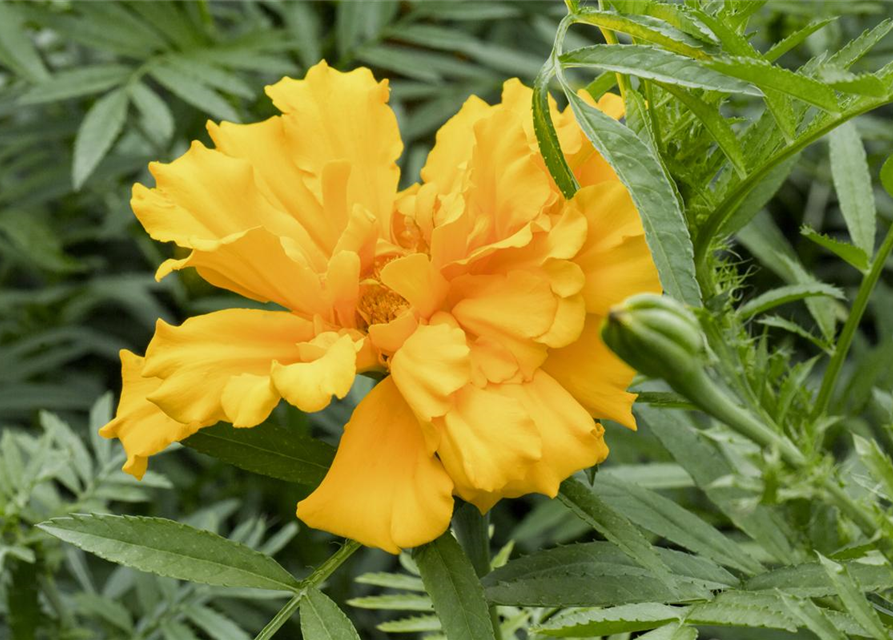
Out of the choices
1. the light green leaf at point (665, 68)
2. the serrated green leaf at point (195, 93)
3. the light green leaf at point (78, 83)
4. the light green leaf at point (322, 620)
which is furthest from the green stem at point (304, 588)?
the light green leaf at point (78, 83)

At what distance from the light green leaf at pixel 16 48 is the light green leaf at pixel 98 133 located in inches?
3.3

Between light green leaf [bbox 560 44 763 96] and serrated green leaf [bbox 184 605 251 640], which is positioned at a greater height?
light green leaf [bbox 560 44 763 96]

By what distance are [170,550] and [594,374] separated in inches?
7.1

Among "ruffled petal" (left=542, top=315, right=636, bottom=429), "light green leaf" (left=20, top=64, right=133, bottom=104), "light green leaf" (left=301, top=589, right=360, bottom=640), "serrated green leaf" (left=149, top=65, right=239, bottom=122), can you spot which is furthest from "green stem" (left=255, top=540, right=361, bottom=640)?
"light green leaf" (left=20, top=64, right=133, bottom=104)

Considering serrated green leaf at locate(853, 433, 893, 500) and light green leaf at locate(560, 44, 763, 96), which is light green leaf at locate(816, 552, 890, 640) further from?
light green leaf at locate(560, 44, 763, 96)

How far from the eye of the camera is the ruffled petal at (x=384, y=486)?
39 centimetres

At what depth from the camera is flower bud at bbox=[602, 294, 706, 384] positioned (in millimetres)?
306

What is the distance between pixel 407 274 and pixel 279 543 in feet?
1.25

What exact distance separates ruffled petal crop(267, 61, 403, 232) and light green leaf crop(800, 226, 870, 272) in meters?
0.19

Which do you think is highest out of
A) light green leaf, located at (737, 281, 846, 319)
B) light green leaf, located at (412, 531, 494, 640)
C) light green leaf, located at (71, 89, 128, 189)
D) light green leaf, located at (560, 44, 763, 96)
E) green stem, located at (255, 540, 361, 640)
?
light green leaf, located at (560, 44, 763, 96)

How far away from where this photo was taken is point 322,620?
428 millimetres

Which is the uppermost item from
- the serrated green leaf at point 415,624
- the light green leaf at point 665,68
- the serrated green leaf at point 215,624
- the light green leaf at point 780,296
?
the light green leaf at point 665,68

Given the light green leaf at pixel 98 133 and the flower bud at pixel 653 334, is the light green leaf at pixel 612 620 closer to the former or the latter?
the flower bud at pixel 653 334

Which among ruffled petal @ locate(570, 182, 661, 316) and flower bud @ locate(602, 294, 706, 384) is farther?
ruffled petal @ locate(570, 182, 661, 316)
